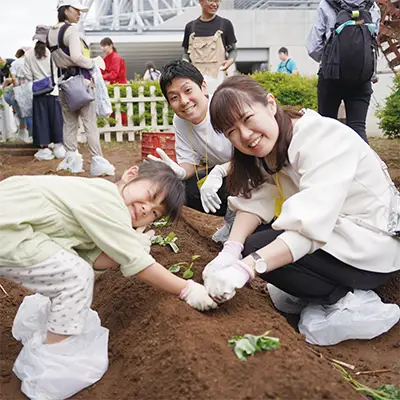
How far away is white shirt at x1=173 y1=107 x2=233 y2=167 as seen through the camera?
322 centimetres

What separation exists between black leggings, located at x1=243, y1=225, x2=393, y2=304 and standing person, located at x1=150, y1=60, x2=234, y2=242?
66 cm

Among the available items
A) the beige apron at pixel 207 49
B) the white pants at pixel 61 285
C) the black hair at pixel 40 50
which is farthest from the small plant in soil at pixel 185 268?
the black hair at pixel 40 50

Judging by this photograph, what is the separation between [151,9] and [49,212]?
76.8 ft

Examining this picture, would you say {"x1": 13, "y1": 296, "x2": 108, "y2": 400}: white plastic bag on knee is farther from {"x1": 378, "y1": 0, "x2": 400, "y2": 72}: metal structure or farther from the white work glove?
{"x1": 378, "y1": 0, "x2": 400, "y2": 72}: metal structure

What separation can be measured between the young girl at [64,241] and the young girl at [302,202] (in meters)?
0.35

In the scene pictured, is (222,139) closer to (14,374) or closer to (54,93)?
(14,374)

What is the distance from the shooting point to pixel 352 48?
12.2ft

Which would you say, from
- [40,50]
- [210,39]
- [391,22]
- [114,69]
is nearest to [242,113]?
[210,39]

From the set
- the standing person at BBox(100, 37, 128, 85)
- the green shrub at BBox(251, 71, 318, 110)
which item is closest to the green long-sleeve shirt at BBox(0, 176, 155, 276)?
the green shrub at BBox(251, 71, 318, 110)

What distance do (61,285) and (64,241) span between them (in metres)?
0.16

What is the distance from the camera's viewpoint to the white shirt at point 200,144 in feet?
10.6

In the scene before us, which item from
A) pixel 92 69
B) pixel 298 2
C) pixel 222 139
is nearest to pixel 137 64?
pixel 298 2

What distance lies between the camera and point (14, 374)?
1.98m

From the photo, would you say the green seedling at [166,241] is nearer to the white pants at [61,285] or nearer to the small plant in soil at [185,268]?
the small plant in soil at [185,268]
